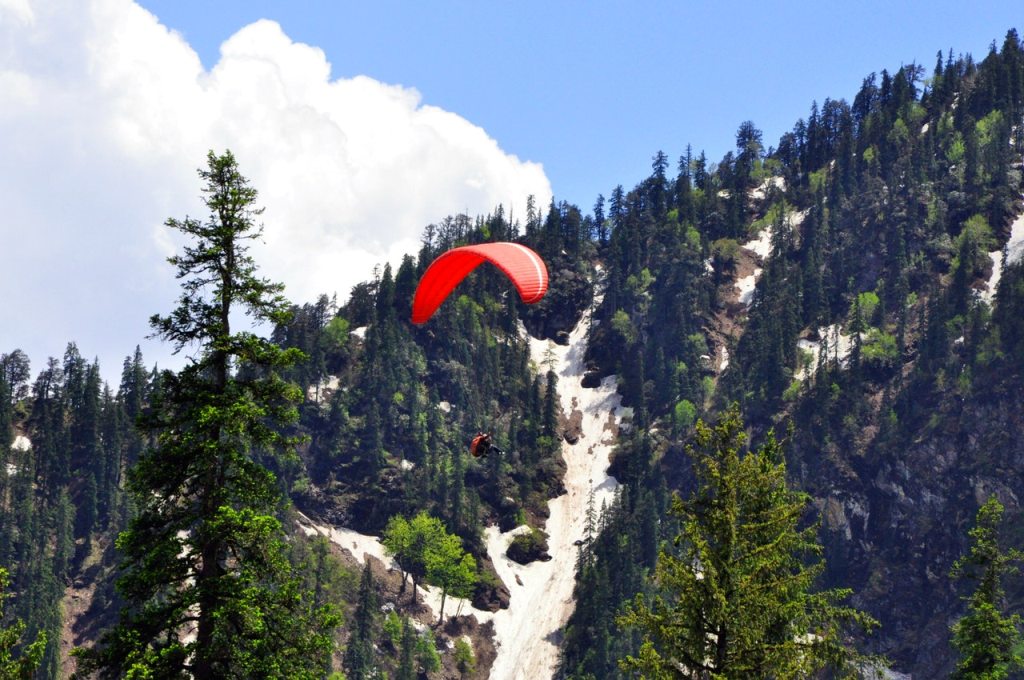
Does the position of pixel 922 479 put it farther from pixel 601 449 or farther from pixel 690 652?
pixel 690 652

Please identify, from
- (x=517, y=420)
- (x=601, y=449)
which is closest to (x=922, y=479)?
(x=601, y=449)

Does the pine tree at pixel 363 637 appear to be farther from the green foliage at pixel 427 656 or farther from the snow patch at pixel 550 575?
the snow patch at pixel 550 575

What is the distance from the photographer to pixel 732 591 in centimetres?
2139

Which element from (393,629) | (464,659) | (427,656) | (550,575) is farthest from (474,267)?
(550,575)

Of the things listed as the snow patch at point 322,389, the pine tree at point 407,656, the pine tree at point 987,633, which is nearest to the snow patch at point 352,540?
the snow patch at point 322,389

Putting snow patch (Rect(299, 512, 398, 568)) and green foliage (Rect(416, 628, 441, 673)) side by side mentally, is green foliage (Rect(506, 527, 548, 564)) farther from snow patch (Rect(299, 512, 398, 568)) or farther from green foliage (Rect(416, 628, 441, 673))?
green foliage (Rect(416, 628, 441, 673))

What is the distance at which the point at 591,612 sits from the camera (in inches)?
5458

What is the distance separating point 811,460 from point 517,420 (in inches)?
2049

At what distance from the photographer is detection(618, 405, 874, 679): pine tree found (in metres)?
21.1

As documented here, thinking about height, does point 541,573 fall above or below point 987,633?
above

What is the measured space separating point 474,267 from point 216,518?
23.4 meters

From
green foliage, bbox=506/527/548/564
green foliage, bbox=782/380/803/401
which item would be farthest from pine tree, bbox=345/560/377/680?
green foliage, bbox=782/380/803/401

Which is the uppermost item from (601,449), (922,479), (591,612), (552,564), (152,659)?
(601,449)

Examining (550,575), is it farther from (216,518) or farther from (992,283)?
(216,518)
